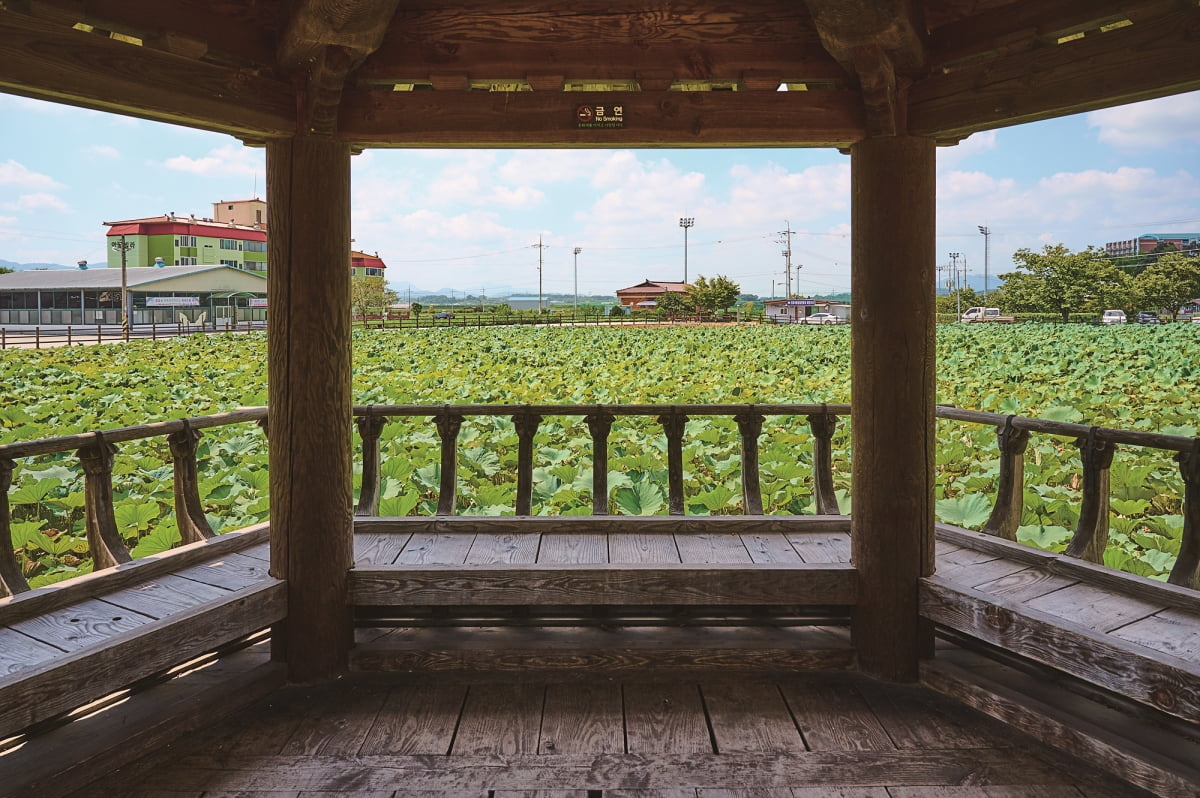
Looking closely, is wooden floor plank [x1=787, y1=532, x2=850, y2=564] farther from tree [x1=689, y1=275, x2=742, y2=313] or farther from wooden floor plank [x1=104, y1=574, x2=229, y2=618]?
tree [x1=689, y1=275, x2=742, y2=313]

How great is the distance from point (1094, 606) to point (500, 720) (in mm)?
2280

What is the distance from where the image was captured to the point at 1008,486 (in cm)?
369

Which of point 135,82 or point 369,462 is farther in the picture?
point 369,462

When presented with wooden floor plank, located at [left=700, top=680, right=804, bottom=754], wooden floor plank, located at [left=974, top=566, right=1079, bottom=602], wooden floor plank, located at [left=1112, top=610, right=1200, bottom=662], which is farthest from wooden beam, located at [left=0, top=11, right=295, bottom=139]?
wooden floor plank, located at [left=1112, top=610, right=1200, bottom=662]

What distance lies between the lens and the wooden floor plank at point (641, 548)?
345 centimetres

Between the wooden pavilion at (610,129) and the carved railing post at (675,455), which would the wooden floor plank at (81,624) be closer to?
the wooden pavilion at (610,129)

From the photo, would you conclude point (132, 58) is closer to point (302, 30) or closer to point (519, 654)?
point (302, 30)

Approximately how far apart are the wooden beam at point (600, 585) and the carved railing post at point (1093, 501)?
1118mm

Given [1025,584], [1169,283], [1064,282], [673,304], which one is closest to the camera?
[1025,584]

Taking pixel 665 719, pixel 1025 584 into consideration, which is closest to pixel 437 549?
pixel 665 719

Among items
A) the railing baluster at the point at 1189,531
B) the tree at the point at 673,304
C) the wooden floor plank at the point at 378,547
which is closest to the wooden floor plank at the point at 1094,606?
the railing baluster at the point at 1189,531

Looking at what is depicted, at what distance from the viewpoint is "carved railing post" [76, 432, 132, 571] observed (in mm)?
3148

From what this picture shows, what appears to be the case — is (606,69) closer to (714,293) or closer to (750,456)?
(750,456)

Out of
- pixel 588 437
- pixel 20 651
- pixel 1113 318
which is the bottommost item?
pixel 20 651
